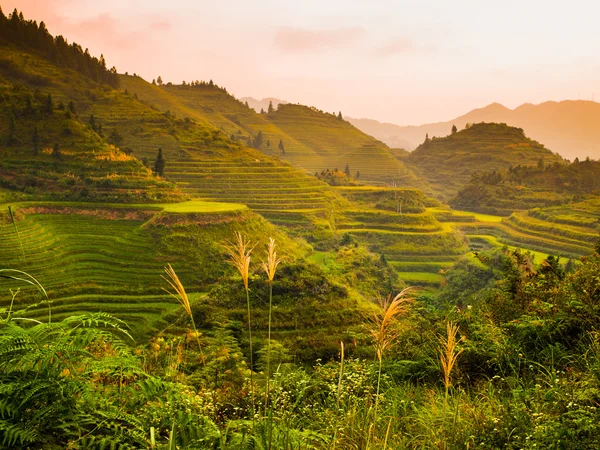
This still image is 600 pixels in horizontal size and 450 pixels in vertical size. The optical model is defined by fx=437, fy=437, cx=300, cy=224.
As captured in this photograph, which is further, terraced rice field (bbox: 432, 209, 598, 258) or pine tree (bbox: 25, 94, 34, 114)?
terraced rice field (bbox: 432, 209, 598, 258)

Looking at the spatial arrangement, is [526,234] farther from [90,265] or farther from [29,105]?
[29,105]

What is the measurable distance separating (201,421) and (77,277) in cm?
2730

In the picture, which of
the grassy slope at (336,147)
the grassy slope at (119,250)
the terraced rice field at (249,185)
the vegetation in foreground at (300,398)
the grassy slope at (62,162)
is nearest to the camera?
the vegetation in foreground at (300,398)

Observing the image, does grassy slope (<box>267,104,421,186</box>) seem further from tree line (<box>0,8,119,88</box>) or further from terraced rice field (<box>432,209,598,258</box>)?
tree line (<box>0,8,119,88</box>)

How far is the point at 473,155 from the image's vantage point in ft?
384

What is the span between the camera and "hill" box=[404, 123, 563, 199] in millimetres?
109938

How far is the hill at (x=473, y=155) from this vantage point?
110 meters

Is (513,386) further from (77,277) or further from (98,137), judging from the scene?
(98,137)

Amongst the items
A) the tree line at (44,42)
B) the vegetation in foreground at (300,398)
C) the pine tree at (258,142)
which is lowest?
the vegetation in foreground at (300,398)

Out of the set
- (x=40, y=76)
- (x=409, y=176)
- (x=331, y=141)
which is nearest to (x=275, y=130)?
(x=331, y=141)

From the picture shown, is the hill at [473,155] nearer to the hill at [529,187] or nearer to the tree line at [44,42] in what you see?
the hill at [529,187]

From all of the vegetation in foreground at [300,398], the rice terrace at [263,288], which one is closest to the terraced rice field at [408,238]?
the rice terrace at [263,288]

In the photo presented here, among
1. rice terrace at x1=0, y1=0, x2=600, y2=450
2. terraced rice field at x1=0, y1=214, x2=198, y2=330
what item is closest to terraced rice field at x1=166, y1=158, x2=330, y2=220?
rice terrace at x1=0, y1=0, x2=600, y2=450

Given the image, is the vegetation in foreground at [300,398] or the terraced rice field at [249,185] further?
the terraced rice field at [249,185]
